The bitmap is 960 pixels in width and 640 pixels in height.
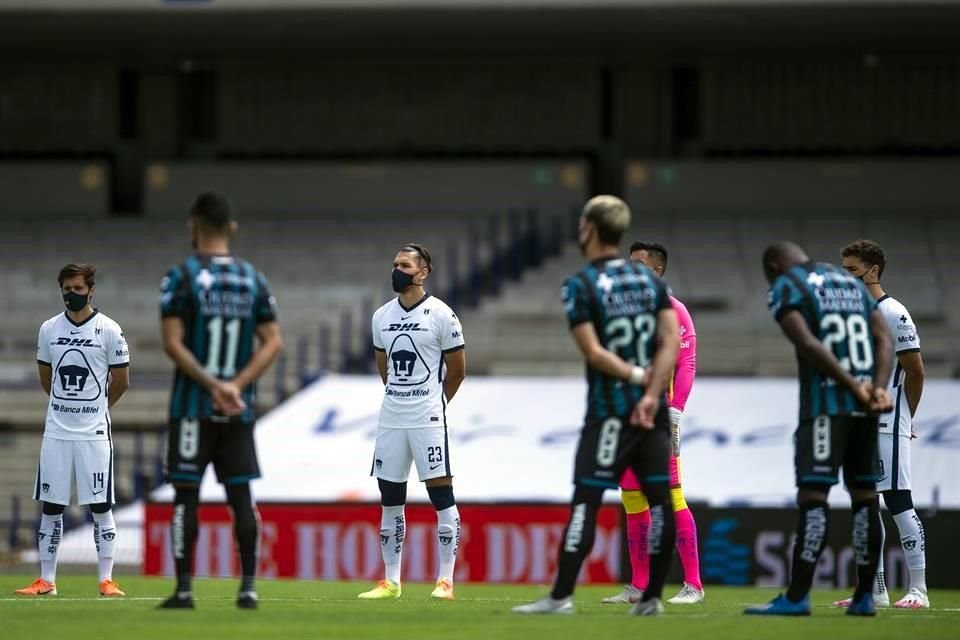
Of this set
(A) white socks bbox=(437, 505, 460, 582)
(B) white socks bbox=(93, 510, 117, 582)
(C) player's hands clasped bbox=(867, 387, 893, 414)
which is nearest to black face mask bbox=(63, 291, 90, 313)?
(B) white socks bbox=(93, 510, 117, 582)

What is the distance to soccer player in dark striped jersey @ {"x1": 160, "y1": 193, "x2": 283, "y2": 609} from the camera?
9.31 m

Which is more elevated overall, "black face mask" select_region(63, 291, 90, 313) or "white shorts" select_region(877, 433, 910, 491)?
"black face mask" select_region(63, 291, 90, 313)

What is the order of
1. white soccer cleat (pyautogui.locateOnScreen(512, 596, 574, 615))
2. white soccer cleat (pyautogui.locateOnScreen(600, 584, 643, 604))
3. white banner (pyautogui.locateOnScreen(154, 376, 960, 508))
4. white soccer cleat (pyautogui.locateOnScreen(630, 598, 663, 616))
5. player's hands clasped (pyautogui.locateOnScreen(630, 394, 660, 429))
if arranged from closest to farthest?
player's hands clasped (pyautogui.locateOnScreen(630, 394, 660, 429))
white soccer cleat (pyautogui.locateOnScreen(512, 596, 574, 615))
white soccer cleat (pyautogui.locateOnScreen(630, 598, 663, 616))
white soccer cleat (pyautogui.locateOnScreen(600, 584, 643, 604))
white banner (pyautogui.locateOnScreen(154, 376, 960, 508))

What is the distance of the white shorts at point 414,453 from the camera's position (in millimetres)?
12156

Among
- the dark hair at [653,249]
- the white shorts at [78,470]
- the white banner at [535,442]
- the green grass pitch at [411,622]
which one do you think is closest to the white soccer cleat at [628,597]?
the green grass pitch at [411,622]

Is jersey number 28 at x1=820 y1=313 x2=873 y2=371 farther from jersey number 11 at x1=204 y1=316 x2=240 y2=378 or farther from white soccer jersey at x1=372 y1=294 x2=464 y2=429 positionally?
white soccer jersey at x1=372 y1=294 x2=464 y2=429

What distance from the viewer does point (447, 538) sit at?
1216cm

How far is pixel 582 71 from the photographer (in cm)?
3278

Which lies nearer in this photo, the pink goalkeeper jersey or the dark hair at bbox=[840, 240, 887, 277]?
the dark hair at bbox=[840, 240, 887, 277]

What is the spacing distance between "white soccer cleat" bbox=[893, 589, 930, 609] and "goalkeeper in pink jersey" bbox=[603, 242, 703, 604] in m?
1.31

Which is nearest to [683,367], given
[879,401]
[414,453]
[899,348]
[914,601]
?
[899,348]

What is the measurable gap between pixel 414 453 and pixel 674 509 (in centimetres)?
187

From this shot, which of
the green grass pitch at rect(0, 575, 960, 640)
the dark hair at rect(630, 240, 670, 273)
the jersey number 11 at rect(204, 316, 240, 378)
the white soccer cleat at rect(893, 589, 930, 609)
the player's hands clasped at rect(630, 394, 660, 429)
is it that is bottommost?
the white soccer cleat at rect(893, 589, 930, 609)

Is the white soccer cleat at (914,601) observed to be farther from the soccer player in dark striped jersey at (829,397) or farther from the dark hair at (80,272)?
the dark hair at (80,272)
